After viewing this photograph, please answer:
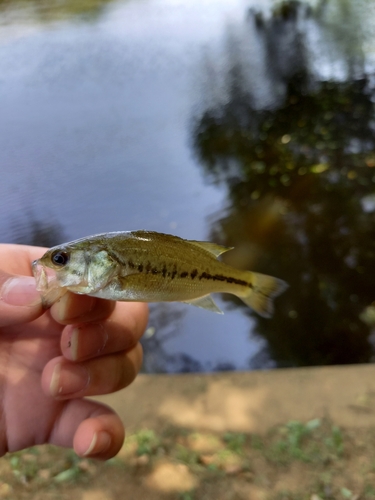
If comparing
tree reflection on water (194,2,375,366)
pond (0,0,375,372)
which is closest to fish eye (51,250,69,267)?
pond (0,0,375,372)

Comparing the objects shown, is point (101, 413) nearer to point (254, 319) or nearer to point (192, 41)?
point (254, 319)

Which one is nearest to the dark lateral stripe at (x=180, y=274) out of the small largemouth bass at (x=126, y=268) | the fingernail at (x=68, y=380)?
the small largemouth bass at (x=126, y=268)

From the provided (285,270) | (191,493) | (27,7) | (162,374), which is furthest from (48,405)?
(27,7)

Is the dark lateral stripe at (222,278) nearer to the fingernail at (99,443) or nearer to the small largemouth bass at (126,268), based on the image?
the small largemouth bass at (126,268)

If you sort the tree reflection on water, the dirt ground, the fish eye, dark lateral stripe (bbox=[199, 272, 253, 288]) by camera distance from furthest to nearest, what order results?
1. the tree reflection on water
2. the dirt ground
3. dark lateral stripe (bbox=[199, 272, 253, 288])
4. the fish eye

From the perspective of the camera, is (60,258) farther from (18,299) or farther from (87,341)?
(87,341)

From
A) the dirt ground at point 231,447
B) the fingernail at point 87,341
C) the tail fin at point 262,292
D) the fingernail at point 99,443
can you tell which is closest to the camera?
the tail fin at point 262,292

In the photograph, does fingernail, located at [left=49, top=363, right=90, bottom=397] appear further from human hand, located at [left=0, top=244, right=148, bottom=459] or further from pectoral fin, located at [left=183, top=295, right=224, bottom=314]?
pectoral fin, located at [left=183, top=295, right=224, bottom=314]
